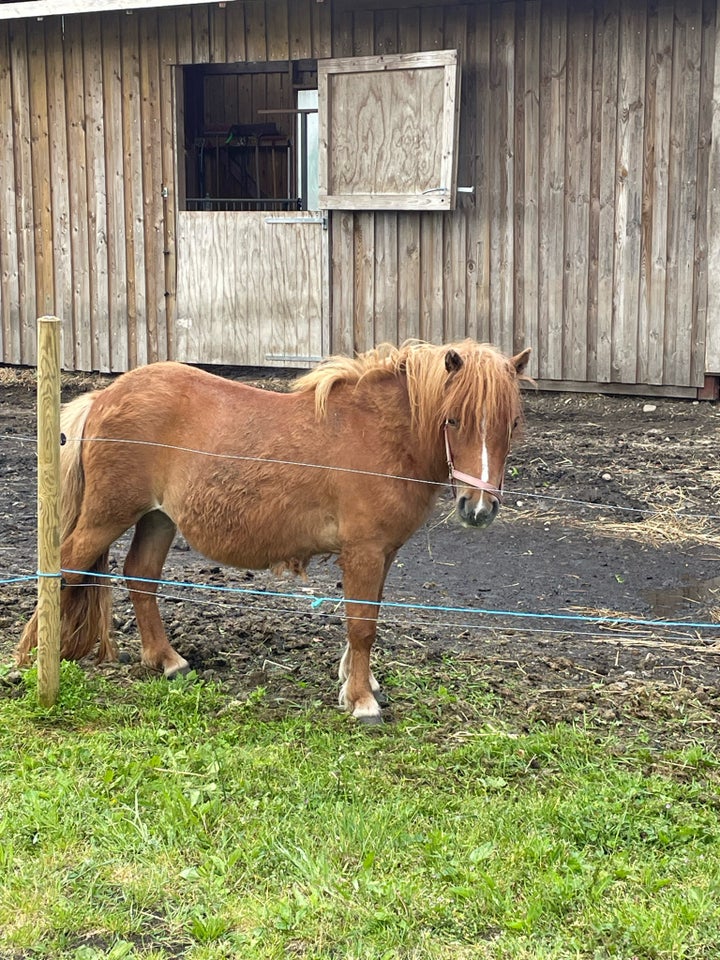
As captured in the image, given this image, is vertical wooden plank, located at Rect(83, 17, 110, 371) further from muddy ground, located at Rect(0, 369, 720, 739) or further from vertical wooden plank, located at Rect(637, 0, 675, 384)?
vertical wooden plank, located at Rect(637, 0, 675, 384)

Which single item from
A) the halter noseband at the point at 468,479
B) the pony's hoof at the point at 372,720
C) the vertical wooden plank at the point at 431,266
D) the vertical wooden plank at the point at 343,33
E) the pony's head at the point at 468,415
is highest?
the vertical wooden plank at the point at 343,33

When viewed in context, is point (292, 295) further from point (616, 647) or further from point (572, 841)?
point (572, 841)

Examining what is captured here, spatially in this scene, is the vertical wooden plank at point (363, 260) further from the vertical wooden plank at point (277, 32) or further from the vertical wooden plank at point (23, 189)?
the vertical wooden plank at point (23, 189)

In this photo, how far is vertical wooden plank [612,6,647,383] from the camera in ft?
34.0

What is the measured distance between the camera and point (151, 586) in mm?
5156

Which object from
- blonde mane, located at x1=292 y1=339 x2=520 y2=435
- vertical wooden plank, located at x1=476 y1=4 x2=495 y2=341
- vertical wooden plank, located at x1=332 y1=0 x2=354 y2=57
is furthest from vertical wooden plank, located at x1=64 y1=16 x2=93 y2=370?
blonde mane, located at x1=292 y1=339 x2=520 y2=435

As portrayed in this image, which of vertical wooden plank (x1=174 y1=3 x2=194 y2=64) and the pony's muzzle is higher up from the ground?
vertical wooden plank (x1=174 y1=3 x2=194 y2=64)

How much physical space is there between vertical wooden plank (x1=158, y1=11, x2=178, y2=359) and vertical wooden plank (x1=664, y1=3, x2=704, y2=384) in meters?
5.25

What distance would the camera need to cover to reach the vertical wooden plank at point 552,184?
10641 millimetres

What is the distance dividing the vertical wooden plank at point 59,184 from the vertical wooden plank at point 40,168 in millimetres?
64

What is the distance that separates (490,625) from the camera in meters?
5.75

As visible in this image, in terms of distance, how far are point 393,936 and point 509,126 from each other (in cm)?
932

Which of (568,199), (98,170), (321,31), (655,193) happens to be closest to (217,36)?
(321,31)

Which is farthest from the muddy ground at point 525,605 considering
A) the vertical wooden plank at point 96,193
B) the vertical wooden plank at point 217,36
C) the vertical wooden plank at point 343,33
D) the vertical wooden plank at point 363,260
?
the vertical wooden plank at point 217,36
